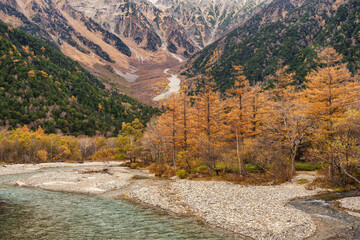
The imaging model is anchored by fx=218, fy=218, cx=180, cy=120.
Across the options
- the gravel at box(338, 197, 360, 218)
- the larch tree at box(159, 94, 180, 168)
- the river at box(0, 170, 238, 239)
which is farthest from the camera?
the larch tree at box(159, 94, 180, 168)

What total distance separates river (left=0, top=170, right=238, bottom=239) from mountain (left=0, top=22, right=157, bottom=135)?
118369 millimetres

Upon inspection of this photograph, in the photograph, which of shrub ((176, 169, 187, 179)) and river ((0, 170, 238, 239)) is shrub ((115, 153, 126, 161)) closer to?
shrub ((176, 169, 187, 179))

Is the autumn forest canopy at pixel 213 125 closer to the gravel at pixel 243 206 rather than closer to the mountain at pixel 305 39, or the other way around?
the gravel at pixel 243 206

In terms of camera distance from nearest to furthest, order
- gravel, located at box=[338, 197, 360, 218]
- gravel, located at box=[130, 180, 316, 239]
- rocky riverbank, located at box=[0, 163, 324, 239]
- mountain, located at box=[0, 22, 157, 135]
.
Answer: gravel, located at box=[130, 180, 316, 239] < rocky riverbank, located at box=[0, 163, 324, 239] < gravel, located at box=[338, 197, 360, 218] < mountain, located at box=[0, 22, 157, 135]

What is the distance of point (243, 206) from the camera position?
19.2 m

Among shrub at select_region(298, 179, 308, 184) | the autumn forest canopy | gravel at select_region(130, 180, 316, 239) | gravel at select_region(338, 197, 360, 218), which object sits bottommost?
gravel at select_region(130, 180, 316, 239)

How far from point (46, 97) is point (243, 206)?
15249cm

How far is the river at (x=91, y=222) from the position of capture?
1399 centimetres

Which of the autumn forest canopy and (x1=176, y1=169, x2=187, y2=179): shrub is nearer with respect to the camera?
the autumn forest canopy

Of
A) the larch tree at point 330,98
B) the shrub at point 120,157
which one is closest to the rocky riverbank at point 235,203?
the larch tree at point 330,98

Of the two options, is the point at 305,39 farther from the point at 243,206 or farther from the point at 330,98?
the point at 243,206

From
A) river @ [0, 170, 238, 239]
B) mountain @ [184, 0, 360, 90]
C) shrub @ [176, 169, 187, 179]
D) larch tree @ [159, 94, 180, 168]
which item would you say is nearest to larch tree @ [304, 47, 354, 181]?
river @ [0, 170, 238, 239]

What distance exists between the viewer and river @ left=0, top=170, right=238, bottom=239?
1399 cm

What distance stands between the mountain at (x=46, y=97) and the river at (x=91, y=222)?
4660 inches
